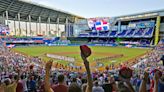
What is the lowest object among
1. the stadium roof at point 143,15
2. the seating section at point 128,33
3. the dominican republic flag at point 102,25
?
the seating section at point 128,33

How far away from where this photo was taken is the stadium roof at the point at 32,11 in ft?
282

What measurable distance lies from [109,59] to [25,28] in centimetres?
6964

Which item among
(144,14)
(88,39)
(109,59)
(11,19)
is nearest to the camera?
(109,59)

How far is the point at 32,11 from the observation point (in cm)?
9550

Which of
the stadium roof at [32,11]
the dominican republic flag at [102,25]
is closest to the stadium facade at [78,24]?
the stadium roof at [32,11]

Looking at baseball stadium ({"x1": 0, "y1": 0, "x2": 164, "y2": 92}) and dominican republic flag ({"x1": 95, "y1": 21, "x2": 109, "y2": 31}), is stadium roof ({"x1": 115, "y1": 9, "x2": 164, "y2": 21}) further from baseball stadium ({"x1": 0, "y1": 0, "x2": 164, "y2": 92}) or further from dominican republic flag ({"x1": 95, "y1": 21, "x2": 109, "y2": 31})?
dominican republic flag ({"x1": 95, "y1": 21, "x2": 109, "y2": 31})

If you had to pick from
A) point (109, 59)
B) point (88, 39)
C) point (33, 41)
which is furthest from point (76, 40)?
point (109, 59)

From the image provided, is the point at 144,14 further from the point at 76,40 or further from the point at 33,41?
the point at 33,41

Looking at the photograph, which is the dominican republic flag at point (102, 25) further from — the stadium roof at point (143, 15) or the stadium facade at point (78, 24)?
the stadium roof at point (143, 15)

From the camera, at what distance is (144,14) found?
6438 cm

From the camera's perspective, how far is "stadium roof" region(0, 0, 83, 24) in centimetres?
8594

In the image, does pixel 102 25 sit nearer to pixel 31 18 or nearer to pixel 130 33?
pixel 130 33

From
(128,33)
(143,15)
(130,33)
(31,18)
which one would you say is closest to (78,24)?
(31,18)

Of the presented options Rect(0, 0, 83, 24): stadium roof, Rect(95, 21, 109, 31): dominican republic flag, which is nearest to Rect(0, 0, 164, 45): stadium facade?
Rect(0, 0, 83, 24): stadium roof
